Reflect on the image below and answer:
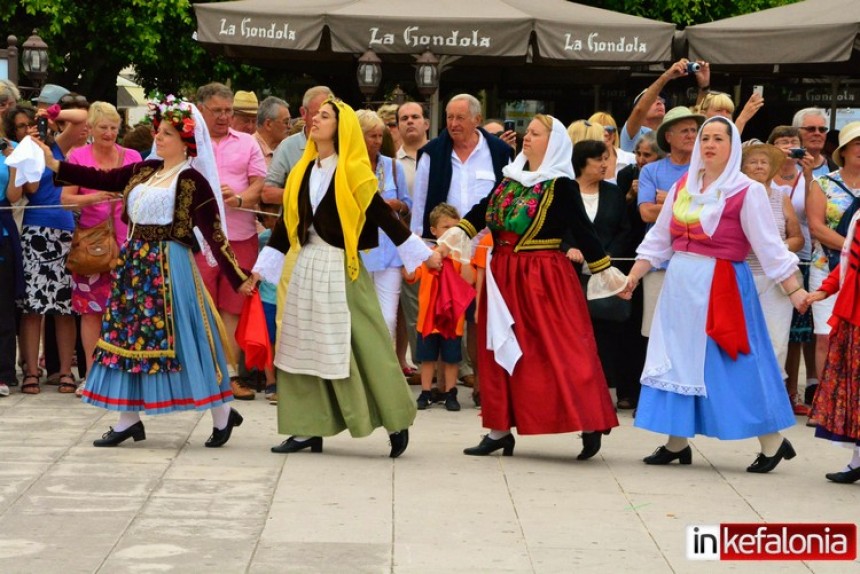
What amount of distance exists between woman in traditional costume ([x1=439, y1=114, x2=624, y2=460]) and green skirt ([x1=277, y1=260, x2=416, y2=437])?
21.5 inches

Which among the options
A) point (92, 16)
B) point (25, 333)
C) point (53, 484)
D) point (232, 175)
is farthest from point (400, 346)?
point (92, 16)

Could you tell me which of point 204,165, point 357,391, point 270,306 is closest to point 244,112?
point 270,306

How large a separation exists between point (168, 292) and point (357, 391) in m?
1.14

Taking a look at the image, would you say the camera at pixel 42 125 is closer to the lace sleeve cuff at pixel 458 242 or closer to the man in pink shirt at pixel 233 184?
the man in pink shirt at pixel 233 184

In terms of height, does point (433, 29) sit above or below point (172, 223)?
above

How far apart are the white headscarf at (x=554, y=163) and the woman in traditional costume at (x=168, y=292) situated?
1588mm

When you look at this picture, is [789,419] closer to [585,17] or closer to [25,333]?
[25,333]

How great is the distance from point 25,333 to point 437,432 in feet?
9.92

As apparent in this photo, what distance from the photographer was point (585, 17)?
1494 centimetres

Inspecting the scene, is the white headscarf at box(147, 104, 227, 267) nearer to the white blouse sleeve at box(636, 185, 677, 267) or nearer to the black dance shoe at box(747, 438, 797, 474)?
the white blouse sleeve at box(636, 185, 677, 267)

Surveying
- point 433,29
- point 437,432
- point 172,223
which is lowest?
point 437,432

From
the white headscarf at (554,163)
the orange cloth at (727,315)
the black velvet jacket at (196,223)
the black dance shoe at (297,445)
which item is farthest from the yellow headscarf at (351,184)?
the orange cloth at (727,315)

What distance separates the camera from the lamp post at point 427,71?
1586cm

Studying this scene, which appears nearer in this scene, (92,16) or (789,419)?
(789,419)
